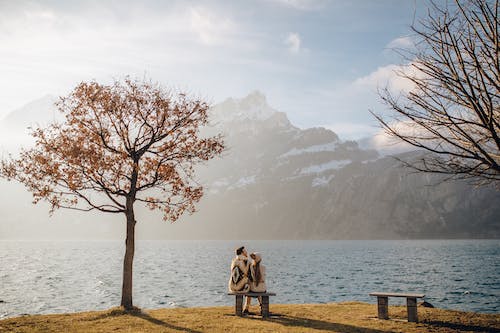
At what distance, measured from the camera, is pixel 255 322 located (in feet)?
49.6

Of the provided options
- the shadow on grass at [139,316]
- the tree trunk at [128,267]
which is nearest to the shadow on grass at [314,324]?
the shadow on grass at [139,316]

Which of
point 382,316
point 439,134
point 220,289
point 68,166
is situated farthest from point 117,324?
point 220,289

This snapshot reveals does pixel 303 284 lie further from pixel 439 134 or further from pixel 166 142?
pixel 439 134

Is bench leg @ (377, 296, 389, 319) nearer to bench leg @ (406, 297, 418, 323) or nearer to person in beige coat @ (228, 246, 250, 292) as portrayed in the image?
bench leg @ (406, 297, 418, 323)

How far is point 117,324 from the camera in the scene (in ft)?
49.1

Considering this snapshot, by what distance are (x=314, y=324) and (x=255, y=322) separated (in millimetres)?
2331

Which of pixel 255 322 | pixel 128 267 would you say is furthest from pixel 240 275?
pixel 128 267

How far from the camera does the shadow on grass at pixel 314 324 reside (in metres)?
13.6

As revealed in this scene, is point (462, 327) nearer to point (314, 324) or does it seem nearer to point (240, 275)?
point (314, 324)

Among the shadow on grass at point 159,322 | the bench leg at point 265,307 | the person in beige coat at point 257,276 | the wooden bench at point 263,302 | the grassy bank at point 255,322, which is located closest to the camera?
the grassy bank at point 255,322

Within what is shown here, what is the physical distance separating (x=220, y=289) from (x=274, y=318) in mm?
38801

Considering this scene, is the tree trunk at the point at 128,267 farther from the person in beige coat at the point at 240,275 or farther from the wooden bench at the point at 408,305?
the wooden bench at the point at 408,305

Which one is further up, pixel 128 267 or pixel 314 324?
pixel 128 267

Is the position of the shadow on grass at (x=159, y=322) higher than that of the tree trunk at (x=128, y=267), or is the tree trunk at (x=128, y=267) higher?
the tree trunk at (x=128, y=267)
